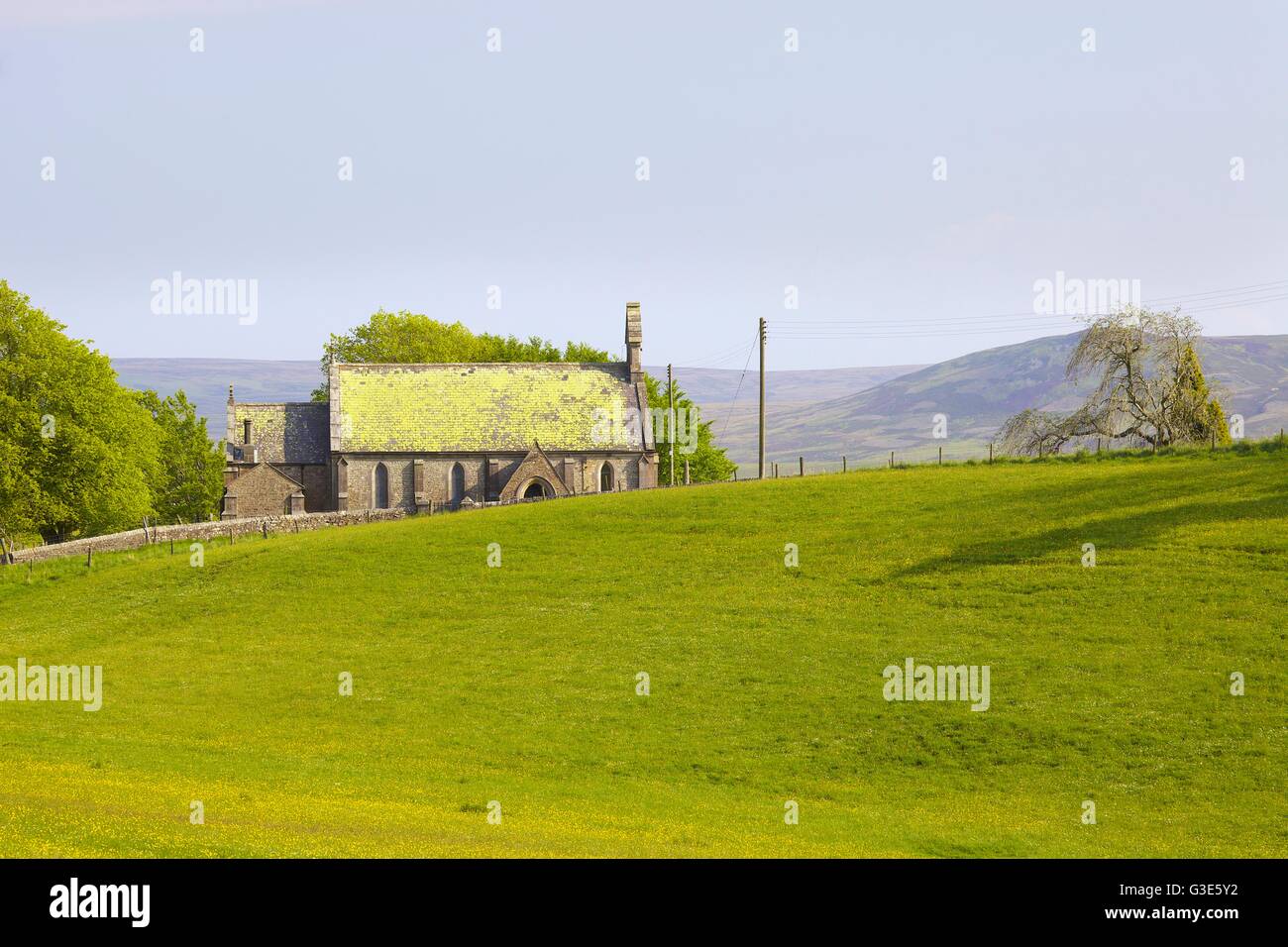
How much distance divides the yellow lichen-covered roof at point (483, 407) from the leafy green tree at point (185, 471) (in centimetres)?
3328

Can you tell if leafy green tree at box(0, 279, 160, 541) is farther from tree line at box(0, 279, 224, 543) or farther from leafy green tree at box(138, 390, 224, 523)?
leafy green tree at box(138, 390, 224, 523)

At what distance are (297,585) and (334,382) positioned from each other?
134 feet

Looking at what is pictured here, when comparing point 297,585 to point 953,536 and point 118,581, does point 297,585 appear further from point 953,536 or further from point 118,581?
point 953,536

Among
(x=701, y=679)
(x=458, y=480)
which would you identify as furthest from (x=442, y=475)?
(x=701, y=679)

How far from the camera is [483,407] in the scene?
9450 cm

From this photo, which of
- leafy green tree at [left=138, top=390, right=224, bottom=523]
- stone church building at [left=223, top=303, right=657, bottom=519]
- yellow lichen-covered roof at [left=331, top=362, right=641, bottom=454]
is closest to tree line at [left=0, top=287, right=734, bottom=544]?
stone church building at [left=223, top=303, right=657, bottom=519]

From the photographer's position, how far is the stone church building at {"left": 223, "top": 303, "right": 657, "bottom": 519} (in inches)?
3524

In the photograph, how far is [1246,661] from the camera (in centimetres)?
3684

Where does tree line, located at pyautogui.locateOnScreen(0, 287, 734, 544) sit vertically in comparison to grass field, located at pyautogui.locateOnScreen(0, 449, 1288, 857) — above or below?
above

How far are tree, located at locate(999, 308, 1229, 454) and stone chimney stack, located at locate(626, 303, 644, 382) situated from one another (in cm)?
2758

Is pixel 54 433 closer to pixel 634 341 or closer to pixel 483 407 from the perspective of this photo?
pixel 483 407
